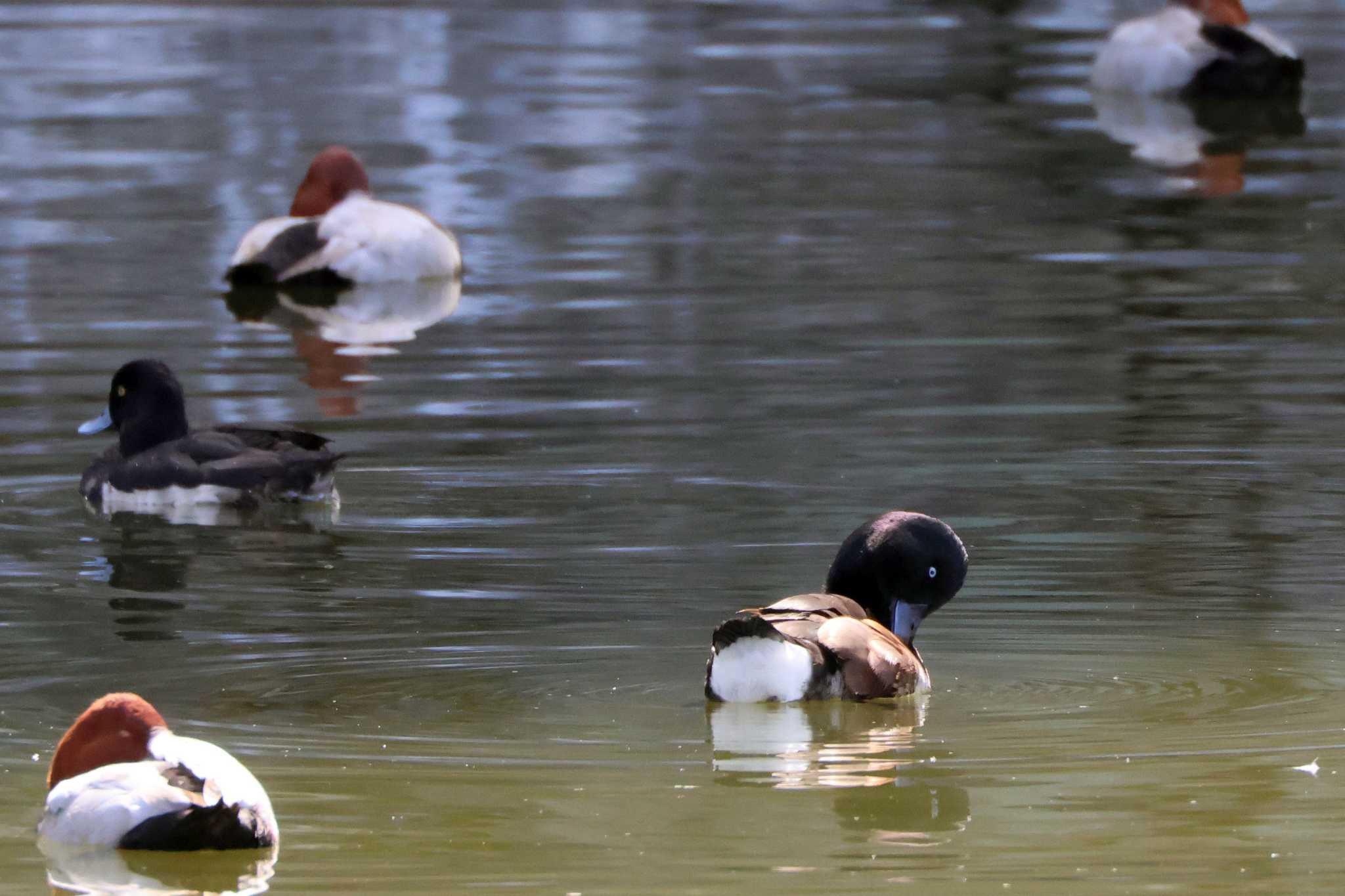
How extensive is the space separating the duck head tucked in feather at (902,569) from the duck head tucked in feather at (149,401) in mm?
4239

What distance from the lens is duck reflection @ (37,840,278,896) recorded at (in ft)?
20.9

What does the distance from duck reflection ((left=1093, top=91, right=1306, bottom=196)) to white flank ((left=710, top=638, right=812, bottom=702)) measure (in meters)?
12.2

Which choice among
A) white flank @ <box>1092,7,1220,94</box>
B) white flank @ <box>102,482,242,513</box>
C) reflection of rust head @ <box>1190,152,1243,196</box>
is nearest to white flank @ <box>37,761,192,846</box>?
white flank @ <box>102,482,242,513</box>

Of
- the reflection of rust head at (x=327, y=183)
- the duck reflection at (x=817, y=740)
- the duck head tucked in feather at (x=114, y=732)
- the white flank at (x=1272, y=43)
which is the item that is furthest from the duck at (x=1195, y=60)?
the duck head tucked in feather at (x=114, y=732)

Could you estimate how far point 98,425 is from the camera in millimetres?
12312

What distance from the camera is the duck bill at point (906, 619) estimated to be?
829cm

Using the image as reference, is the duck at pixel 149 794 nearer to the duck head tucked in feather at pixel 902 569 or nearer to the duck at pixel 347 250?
the duck head tucked in feather at pixel 902 569

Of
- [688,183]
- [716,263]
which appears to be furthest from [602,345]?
[688,183]

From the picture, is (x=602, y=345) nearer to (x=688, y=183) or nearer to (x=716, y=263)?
(x=716, y=263)

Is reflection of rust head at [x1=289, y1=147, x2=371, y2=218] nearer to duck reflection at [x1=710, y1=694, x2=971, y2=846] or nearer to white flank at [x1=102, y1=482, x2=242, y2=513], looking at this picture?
white flank at [x1=102, y1=482, x2=242, y2=513]

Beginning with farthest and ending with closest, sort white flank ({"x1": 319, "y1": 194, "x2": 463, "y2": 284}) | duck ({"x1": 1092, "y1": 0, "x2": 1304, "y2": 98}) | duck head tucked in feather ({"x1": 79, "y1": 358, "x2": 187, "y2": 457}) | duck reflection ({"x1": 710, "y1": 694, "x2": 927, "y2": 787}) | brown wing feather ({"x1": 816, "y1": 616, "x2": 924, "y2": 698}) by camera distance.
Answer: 1. duck ({"x1": 1092, "y1": 0, "x2": 1304, "y2": 98})
2. white flank ({"x1": 319, "y1": 194, "x2": 463, "y2": 284})
3. duck head tucked in feather ({"x1": 79, "y1": 358, "x2": 187, "y2": 457})
4. brown wing feather ({"x1": 816, "y1": 616, "x2": 924, "y2": 698})
5. duck reflection ({"x1": 710, "y1": 694, "x2": 927, "y2": 787})

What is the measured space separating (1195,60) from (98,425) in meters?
15.5

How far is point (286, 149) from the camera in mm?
22641

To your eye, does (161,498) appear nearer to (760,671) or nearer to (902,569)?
(902,569)
